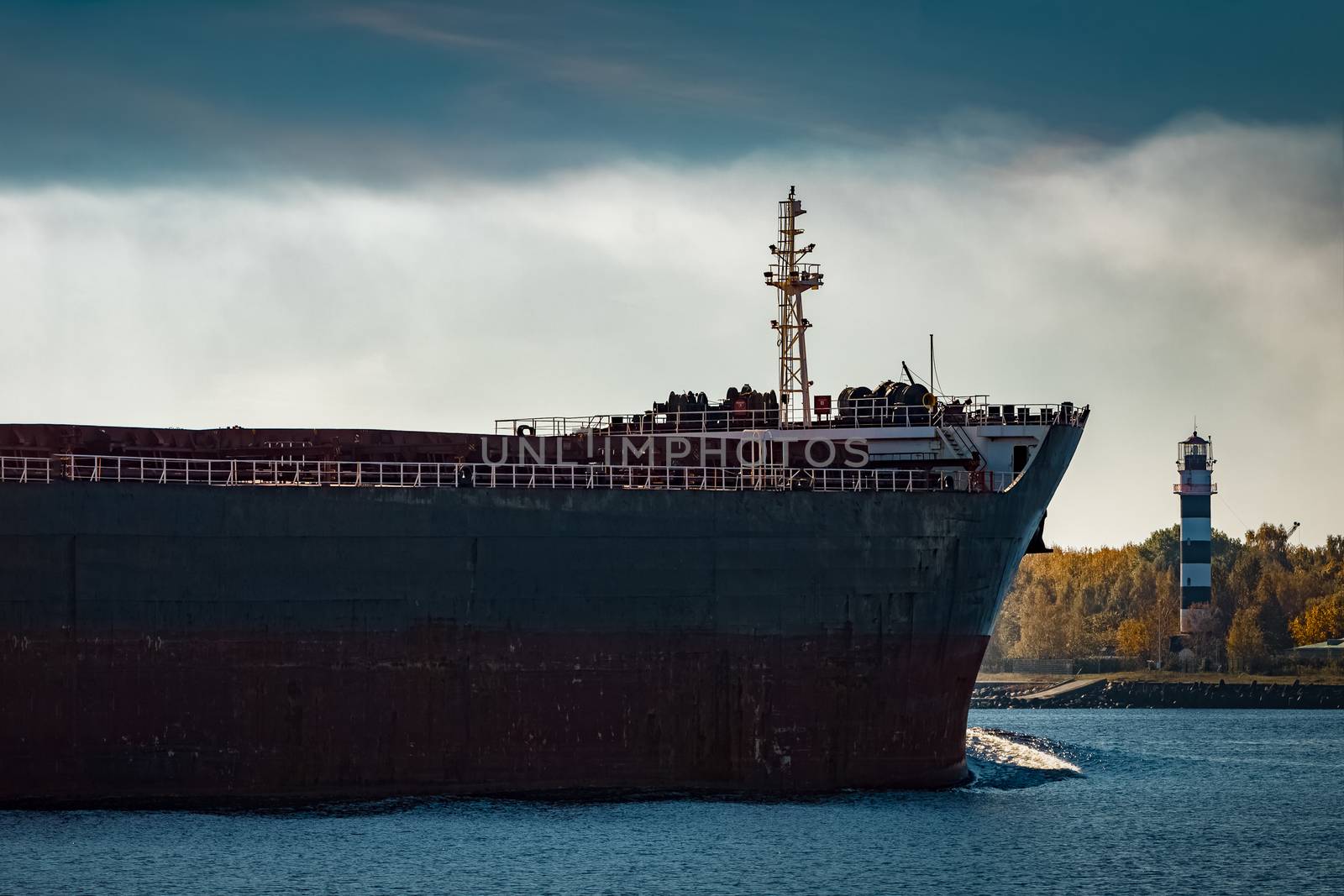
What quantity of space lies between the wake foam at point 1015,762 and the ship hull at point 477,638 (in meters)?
4.56

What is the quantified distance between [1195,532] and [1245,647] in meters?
15.1

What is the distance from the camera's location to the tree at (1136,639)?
4835 inches

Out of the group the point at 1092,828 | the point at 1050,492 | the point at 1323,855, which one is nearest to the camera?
the point at 1323,855

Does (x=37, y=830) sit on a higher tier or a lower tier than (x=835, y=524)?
lower

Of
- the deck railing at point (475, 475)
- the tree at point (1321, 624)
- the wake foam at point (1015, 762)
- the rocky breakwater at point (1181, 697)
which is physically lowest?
the rocky breakwater at point (1181, 697)

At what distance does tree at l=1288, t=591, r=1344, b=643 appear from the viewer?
12300cm

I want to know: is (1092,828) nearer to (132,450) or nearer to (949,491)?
(949,491)

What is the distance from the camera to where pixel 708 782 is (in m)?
41.2

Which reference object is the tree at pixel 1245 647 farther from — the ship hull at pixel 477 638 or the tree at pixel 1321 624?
the ship hull at pixel 477 638

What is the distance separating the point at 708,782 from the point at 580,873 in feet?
26.3

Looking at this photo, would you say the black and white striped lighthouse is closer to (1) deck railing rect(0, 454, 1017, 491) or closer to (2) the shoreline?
(2) the shoreline

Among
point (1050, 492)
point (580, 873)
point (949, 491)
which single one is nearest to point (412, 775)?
point (580, 873)

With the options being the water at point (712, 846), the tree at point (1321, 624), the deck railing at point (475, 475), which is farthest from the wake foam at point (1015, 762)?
the tree at point (1321, 624)

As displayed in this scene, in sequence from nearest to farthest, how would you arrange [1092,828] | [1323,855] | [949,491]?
[1323,855], [1092,828], [949,491]
